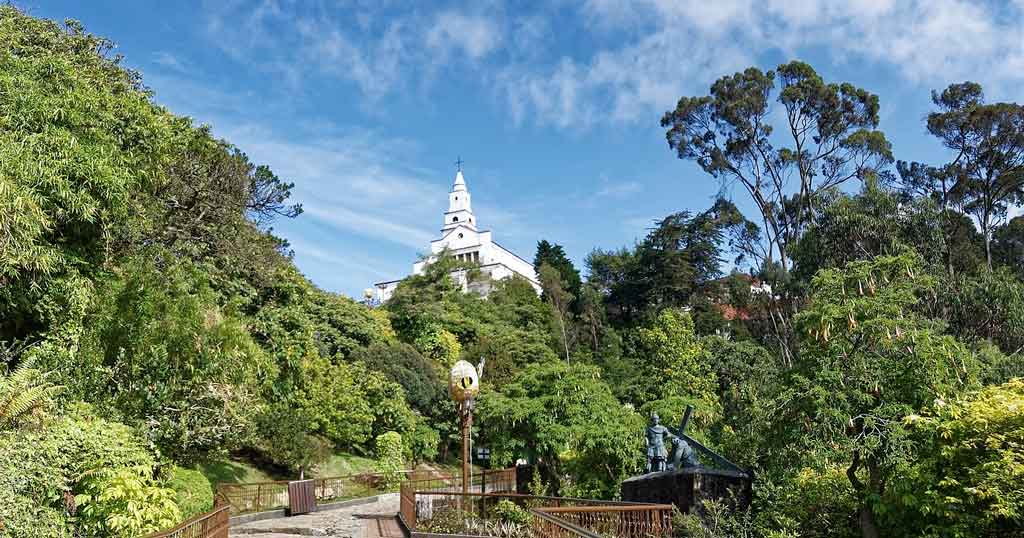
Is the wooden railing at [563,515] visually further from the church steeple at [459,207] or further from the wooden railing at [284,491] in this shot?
the church steeple at [459,207]

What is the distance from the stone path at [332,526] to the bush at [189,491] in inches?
39.1

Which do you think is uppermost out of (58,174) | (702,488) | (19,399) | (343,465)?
(58,174)

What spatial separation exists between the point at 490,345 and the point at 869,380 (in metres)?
33.9

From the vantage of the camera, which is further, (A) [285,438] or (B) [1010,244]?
(B) [1010,244]

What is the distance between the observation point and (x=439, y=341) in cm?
4250

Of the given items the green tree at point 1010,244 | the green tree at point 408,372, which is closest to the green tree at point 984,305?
the green tree at point 1010,244

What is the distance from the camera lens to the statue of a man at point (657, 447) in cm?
1306

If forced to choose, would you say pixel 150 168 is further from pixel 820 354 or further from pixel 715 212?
pixel 715 212

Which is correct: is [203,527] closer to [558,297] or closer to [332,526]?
[332,526]

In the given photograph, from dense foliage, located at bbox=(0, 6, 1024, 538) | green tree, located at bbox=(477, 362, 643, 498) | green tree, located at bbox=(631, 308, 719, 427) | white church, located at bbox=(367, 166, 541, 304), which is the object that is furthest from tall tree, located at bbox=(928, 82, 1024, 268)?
white church, located at bbox=(367, 166, 541, 304)

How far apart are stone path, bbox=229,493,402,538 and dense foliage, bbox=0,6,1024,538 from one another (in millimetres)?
1723

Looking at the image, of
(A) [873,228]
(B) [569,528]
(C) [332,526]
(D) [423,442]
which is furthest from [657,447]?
(D) [423,442]

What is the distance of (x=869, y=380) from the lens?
30.7ft

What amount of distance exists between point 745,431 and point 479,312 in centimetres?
3529
